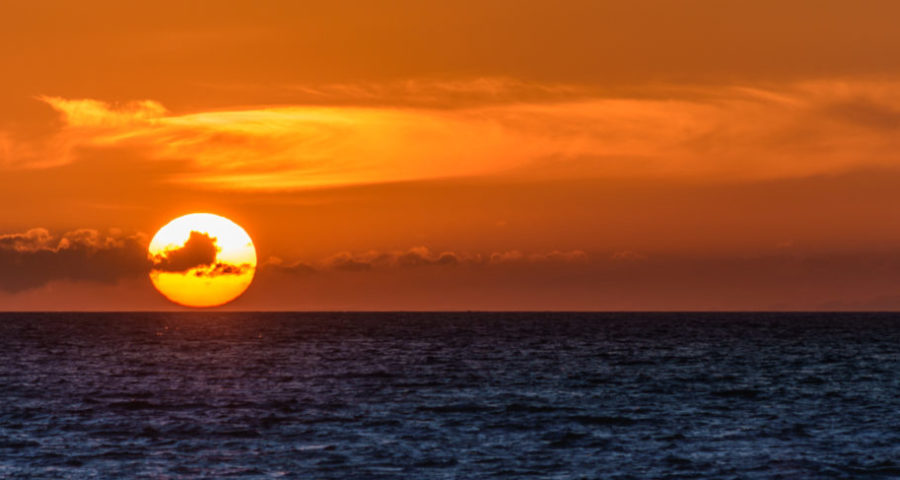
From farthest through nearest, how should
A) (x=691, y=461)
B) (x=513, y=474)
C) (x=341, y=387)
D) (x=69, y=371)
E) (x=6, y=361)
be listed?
1. (x=6, y=361)
2. (x=69, y=371)
3. (x=341, y=387)
4. (x=691, y=461)
5. (x=513, y=474)

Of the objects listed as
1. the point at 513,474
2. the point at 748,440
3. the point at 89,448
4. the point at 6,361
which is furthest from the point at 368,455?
the point at 6,361

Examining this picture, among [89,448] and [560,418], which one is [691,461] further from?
[89,448]

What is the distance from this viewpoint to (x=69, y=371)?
81.8 meters

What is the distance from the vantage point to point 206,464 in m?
37.8

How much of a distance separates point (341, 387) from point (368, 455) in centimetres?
2733

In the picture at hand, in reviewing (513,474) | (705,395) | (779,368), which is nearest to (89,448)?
(513,474)

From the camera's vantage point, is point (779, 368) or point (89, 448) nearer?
point (89, 448)

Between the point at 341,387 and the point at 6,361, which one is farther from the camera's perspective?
the point at 6,361

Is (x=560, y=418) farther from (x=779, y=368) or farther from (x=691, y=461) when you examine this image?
(x=779, y=368)

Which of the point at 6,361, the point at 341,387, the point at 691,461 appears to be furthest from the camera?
the point at 6,361

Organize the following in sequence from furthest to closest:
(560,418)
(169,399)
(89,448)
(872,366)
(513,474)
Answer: (872,366), (169,399), (560,418), (89,448), (513,474)

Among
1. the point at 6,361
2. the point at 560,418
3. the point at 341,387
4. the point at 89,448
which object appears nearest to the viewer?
the point at 89,448

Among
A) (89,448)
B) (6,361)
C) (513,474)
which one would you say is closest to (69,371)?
(6,361)

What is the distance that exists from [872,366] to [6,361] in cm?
7733
